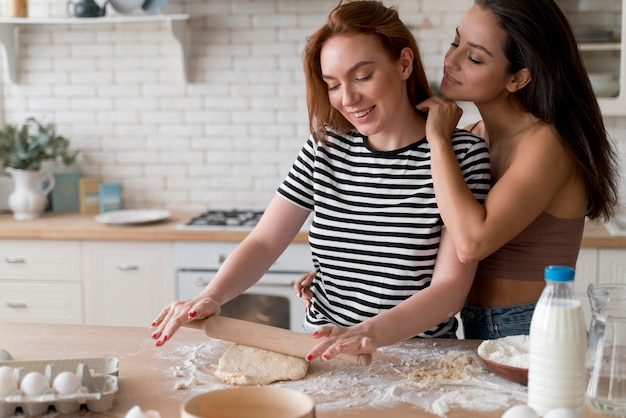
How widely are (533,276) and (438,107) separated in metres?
0.50

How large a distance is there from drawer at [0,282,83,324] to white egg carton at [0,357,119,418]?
2.32 meters

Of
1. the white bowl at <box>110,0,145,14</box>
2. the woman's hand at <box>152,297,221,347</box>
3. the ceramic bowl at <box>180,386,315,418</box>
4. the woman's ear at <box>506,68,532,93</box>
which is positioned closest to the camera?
the ceramic bowl at <box>180,386,315,418</box>

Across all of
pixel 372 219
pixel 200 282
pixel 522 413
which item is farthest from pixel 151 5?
pixel 522 413

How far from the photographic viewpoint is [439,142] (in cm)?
204

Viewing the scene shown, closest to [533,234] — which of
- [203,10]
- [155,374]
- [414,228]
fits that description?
[414,228]

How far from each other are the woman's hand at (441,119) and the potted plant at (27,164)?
264 cm

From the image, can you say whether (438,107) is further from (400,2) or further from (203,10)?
(203,10)

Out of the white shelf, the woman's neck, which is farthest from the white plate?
the woman's neck

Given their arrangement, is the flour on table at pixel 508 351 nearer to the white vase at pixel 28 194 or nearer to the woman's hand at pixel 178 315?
the woman's hand at pixel 178 315

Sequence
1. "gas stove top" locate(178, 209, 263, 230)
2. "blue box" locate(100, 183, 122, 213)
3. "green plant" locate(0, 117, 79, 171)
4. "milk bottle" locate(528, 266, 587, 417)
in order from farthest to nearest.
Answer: "blue box" locate(100, 183, 122, 213), "green plant" locate(0, 117, 79, 171), "gas stove top" locate(178, 209, 263, 230), "milk bottle" locate(528, 266, 587, 417)

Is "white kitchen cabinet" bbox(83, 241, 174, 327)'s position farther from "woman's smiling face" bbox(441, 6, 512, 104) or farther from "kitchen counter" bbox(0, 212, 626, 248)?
"woman's smiling face" bbox(441, 6, 512, 104)

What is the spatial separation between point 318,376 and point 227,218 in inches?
90.5

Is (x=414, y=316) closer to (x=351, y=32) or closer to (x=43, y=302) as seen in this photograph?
(x=351, y=32)

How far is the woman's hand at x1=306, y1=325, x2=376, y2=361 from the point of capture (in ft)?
5.60
